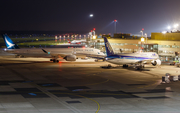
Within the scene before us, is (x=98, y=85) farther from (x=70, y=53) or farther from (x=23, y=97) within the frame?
(x=70, y=53)

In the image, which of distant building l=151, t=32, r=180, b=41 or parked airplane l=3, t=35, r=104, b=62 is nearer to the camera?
parked airplane l=3, t=35, r=104, b=62

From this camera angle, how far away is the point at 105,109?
907 inches

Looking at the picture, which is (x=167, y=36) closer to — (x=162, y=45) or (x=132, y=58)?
(x=162, y=45)

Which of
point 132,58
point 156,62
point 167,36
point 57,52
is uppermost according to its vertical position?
point 167,36

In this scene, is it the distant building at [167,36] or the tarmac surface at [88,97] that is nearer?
the tarmac surface at [88,97]

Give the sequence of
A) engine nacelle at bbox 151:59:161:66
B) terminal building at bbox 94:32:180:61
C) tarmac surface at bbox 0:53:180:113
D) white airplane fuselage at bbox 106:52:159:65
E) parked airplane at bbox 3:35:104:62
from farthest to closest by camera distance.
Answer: parked airplane at bbox 3:35:104:62 → terminal building at bbox 94:32:180:61 → engine nacelle at bbox 151:59:161:66 → white airplane fuselage at bbox 106:52:159:65 → tarmac surface at bbox 0:53:180:113

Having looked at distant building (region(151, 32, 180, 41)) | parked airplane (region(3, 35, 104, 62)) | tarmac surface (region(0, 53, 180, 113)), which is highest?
distant building (region(151, 32, 180, 41))

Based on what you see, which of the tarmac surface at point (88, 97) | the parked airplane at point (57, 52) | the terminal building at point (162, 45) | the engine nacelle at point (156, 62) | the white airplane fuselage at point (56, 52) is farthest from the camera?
the white airplane fuselage at point (56, 52)

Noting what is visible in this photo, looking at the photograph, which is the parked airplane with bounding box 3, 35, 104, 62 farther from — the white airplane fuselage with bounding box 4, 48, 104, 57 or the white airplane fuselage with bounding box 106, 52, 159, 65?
the white airplane fuselage with bounding box 106, 52, 159, 65

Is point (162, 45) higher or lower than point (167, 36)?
lower

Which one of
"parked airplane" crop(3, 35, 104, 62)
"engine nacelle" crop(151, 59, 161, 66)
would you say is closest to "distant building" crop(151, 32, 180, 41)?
"engine nacelle" crop(151, 59, 161, 66)

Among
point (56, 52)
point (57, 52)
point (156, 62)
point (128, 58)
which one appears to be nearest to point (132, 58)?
point (128, 58)

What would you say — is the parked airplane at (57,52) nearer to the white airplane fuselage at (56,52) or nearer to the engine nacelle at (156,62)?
the white airplane fuselage at (56,52)

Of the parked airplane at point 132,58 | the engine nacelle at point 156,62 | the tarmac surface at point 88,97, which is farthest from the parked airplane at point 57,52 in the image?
the tarmac surface at point 88,97
